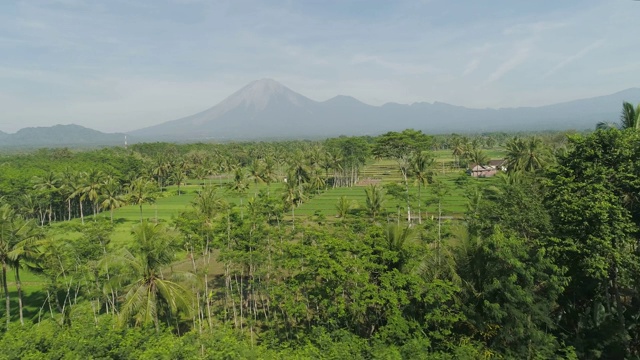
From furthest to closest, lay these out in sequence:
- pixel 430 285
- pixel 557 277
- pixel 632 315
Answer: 1. pixel 632 315
2. pixel 430 285
3. pixel 557 277

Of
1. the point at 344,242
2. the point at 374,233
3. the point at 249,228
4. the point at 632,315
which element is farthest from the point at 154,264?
the point at 632,315

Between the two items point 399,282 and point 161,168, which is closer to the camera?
point 399,282

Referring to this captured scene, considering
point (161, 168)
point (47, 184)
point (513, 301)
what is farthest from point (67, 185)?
point (513, 301)

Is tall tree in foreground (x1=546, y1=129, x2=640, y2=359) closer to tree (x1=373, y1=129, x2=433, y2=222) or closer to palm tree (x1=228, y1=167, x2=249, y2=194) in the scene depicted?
tree (x1=373, y1=129, x2=433, y2=222)

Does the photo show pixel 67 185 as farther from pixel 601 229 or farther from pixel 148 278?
pixel 601 229

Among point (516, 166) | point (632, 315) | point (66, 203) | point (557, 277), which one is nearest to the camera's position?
point (557, 277)

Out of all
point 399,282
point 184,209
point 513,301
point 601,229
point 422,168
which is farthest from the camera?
point 184,209

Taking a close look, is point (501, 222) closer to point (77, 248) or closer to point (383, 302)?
point (383, 302)

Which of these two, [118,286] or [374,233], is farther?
[118,286]

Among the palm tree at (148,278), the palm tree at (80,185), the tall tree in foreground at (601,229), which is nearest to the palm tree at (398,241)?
the tall tree in foreground at (601,229)
